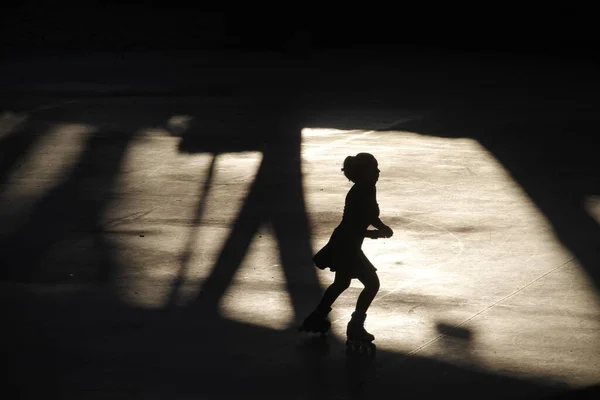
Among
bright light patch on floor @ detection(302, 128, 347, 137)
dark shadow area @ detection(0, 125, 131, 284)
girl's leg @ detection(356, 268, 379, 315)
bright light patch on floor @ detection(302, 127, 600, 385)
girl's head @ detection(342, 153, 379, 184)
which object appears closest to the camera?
girl's head @ detection(342, 153, 379, 184)

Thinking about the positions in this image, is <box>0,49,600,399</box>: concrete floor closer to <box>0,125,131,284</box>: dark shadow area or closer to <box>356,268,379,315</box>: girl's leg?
<box>0,125,131,284</box>: dark shadow area

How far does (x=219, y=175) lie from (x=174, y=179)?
0.64 metres

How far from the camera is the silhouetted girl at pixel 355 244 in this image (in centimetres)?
771

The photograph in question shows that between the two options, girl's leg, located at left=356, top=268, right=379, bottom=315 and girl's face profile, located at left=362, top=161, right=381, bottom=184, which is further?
girl's leg, located at left=356, top=268, right=379, bottom=315

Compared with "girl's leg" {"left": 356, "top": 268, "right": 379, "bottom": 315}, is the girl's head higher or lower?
higher

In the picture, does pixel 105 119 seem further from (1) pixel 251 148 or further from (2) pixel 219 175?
(2) pixel 219 175

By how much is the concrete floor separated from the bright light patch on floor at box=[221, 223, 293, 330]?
32 mm

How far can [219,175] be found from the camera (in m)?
14.3

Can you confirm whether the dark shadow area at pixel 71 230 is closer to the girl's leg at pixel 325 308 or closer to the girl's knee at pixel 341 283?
the girl's leg at pixel 325 308

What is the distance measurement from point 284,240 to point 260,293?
5.99ft

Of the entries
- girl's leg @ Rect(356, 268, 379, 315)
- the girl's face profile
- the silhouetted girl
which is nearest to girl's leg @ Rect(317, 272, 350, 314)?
the silhouetted girl

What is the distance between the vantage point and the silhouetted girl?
25.3 feet

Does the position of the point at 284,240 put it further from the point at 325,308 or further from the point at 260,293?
the point at 325,308

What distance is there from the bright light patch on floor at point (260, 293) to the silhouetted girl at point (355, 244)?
772 millimetres
